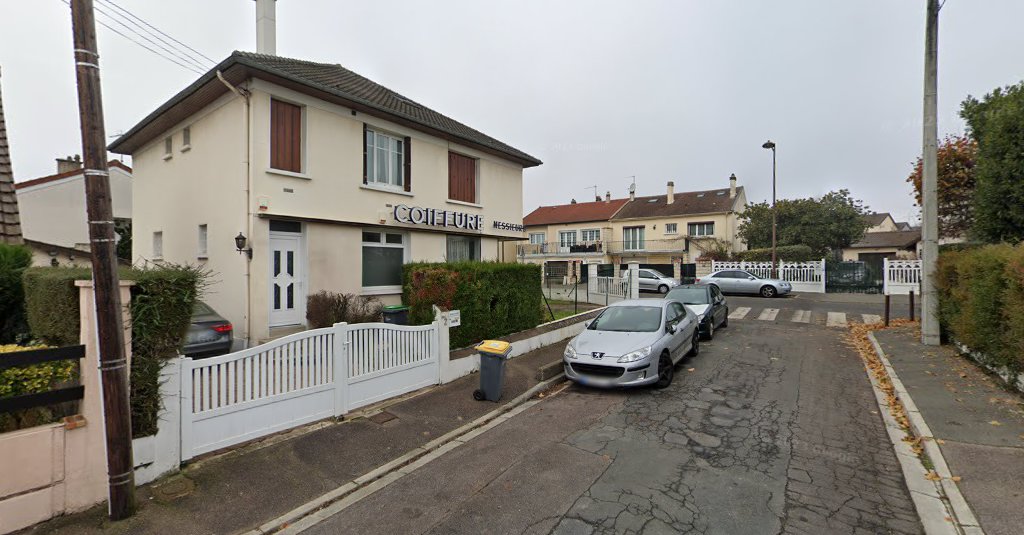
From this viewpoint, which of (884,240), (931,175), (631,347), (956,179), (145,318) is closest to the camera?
(145,318)

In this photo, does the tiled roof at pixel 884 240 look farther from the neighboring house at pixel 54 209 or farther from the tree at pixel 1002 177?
the neighboring house at pixel 54 209

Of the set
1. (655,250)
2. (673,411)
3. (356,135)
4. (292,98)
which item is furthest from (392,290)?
(655,250)

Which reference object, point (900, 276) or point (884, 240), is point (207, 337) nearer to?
point (900, 276)

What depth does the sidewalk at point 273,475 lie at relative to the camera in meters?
3.51

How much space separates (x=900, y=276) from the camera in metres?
21.9

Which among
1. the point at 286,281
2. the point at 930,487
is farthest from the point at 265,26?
the point at 930,487

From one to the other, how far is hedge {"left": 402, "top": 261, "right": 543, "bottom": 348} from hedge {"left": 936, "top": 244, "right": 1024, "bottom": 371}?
26.0ft

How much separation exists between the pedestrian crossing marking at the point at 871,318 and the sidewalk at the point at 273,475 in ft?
45.7

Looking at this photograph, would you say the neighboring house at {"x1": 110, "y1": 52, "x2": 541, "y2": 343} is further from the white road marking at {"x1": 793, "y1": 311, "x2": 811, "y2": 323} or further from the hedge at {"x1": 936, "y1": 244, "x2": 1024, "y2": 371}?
Result: the hedge at {"x1": 936, "y1": 244, "x2": 1024, "y2": 371}

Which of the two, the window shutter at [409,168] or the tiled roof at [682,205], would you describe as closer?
the window shutter at [409,168]

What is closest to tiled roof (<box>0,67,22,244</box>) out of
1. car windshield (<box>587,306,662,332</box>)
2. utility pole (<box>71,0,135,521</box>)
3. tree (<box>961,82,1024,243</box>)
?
utility pole (<box>71,0,135,521</box>)

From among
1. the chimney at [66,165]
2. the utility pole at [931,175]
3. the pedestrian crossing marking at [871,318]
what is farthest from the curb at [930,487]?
the chimney at [66,165]

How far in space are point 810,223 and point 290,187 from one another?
122 feet

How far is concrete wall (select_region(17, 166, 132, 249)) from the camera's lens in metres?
17.9
